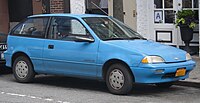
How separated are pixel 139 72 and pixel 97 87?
1.63 m

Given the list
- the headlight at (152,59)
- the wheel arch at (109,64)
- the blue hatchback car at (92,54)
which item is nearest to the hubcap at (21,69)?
the blue hatchback car at (92,54)

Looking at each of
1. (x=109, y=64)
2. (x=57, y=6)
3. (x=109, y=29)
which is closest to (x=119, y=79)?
(x=109, y=64)

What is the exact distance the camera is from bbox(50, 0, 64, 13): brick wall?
16.1 m

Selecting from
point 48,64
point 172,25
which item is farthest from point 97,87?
point 172,25

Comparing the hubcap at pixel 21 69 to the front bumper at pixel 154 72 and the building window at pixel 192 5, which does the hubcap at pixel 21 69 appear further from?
the building window at pixel 192 5

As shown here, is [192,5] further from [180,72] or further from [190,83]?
[180,72]

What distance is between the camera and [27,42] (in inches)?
388

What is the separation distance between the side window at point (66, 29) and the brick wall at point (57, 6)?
652 cm

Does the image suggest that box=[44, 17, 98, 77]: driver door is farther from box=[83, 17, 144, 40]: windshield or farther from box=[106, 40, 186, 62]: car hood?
box=[106, 40, 186, 62]: car hood

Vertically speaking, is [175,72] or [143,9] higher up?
[143,9]

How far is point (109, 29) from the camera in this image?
923 centimetres

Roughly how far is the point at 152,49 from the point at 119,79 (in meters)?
0.84

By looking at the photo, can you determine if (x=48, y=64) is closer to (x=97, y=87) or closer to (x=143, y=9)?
(x=97, y=87)

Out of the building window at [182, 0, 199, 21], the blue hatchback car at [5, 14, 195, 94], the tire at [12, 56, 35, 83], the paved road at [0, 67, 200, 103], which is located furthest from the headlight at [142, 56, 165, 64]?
the building window at [182, 0, 199, 21]
